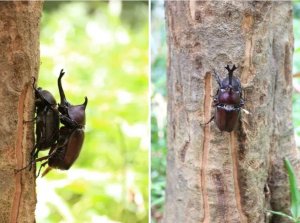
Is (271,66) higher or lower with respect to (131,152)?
higher

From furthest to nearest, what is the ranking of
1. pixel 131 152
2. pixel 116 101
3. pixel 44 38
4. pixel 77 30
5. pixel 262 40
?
pixel 77 30
pixel 44 38
pixel 116 101
pixel 131 152
pixel 262 40

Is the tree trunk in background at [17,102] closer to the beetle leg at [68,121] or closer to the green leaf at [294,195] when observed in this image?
the beetle leg at [68,121]

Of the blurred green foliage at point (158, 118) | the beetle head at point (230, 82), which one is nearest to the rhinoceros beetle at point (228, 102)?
the beetle head at point (230, 82)

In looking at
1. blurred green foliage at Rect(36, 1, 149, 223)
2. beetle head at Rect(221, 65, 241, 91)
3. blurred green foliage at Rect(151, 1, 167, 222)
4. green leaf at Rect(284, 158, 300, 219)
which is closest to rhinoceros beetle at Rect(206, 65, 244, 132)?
beetle head at Rect(221, 65, 241, 91)

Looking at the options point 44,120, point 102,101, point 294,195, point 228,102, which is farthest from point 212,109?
point 102,101

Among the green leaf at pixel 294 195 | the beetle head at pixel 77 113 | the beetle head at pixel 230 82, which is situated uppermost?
the beetle head at pixel 230 82

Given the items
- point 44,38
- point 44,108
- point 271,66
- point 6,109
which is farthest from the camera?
point 44,38

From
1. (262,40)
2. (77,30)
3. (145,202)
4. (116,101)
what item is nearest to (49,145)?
(262,40)

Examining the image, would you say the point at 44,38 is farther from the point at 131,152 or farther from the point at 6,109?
the point at 6,109
